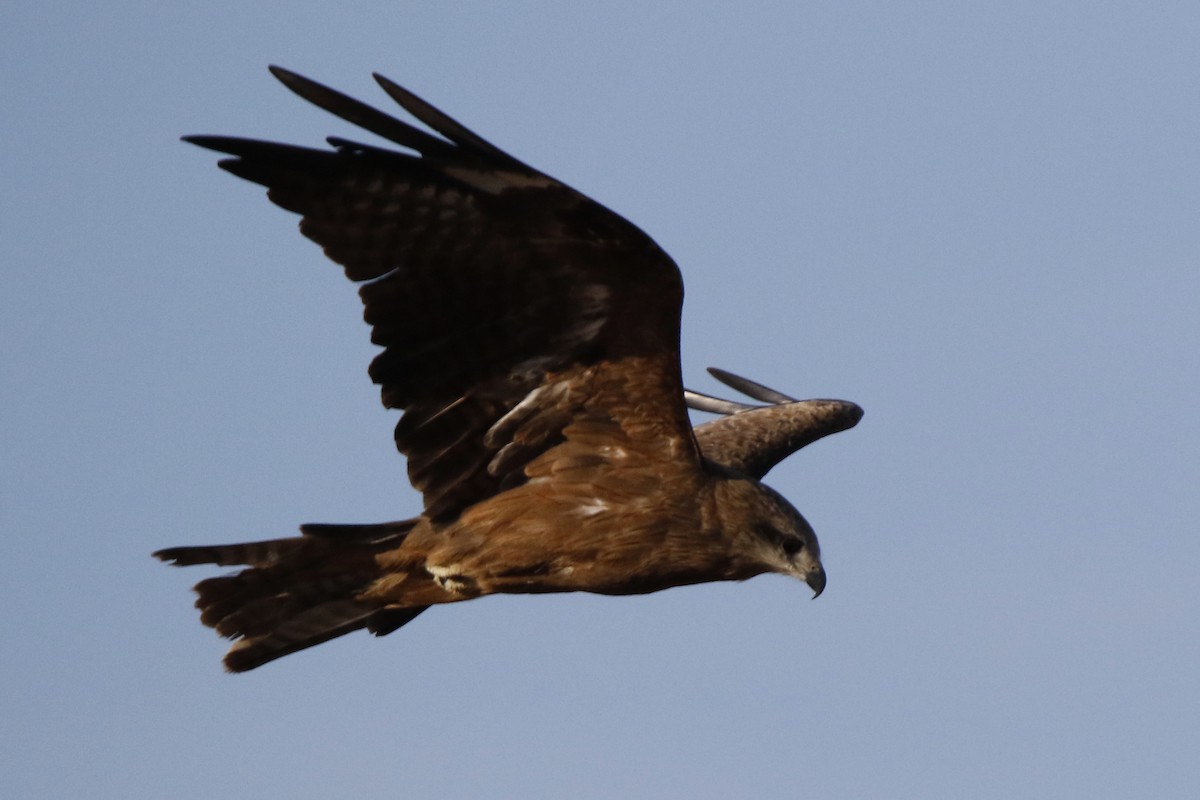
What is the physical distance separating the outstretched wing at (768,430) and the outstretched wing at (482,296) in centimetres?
199

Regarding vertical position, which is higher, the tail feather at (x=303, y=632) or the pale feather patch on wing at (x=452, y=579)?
the pale feather patch on wing at (x=452, y=579)

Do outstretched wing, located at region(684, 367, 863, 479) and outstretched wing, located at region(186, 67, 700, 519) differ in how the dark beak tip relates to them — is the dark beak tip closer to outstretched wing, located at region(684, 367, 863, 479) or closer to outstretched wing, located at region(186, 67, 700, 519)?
outstretched wing, located at region(186, 67, 700, 519)

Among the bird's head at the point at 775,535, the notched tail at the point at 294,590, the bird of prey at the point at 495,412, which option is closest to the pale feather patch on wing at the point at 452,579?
the bird of prey at the point at 495,412

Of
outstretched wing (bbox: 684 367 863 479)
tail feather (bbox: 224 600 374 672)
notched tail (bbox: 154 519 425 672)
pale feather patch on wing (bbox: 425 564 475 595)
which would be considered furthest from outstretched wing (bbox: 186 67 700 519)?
outstretched wing (bbox: 684 367 863 479)

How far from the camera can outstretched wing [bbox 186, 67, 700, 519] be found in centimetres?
839

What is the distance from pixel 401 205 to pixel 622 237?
923mm

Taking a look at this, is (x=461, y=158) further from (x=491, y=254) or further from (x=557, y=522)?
(x=557, y=522)

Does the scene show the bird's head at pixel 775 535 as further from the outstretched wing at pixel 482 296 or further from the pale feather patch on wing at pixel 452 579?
the pale feather patch on wing at pixel 452 579

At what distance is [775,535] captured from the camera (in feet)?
30.4

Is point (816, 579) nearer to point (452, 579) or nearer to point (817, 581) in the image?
point (817, 581)

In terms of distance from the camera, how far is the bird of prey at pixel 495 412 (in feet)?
27.7

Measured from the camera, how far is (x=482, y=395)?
9164 millimetres

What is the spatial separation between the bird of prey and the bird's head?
10mm

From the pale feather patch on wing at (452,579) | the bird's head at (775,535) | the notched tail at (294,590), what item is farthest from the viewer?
the notched tail at (294,590)
